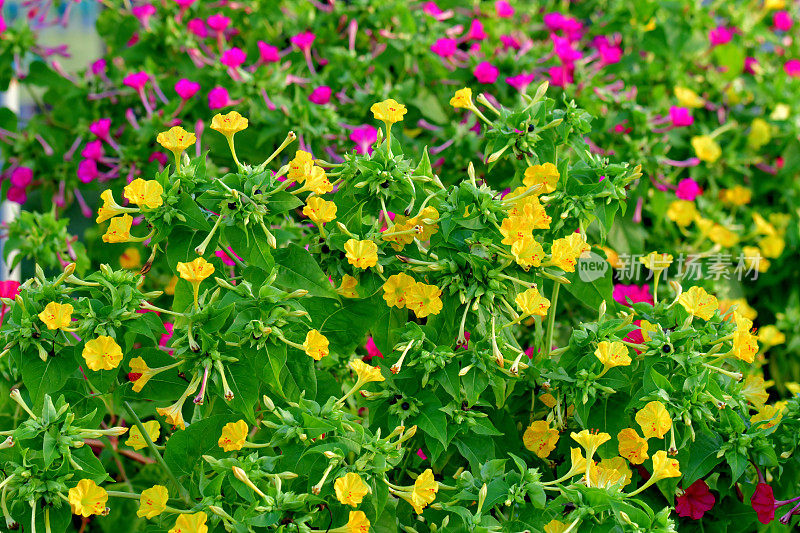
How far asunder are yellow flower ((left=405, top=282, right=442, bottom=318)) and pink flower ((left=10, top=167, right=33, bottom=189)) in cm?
147

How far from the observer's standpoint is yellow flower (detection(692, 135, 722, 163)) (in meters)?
2.22

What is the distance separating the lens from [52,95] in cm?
242

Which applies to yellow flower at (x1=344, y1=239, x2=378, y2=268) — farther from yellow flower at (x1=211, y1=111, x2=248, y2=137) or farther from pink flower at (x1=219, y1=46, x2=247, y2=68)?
pink flower at (x1=219, y1=46, x2=247, y2=68)

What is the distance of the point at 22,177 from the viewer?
7.36 ft

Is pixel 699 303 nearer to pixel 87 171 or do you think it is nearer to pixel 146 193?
pixel 146 193

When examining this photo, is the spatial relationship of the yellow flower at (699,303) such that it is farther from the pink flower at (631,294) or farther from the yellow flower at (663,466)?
the pink flower at (631,294)

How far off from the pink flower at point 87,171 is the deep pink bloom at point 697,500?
161 centimetres

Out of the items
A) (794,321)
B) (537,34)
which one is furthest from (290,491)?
(537,34)

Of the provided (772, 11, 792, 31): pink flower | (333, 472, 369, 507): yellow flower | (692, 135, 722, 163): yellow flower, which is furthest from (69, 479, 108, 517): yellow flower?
(772, 11, 792, 31): pink flower

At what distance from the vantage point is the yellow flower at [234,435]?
1.14m

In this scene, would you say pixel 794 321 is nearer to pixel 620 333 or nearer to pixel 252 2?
pixel 620 333

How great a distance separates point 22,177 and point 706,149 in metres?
1.84

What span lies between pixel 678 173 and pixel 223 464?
5.38 ft

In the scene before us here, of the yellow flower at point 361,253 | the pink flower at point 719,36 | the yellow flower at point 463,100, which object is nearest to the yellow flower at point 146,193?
the yellow flower at point 361,253
